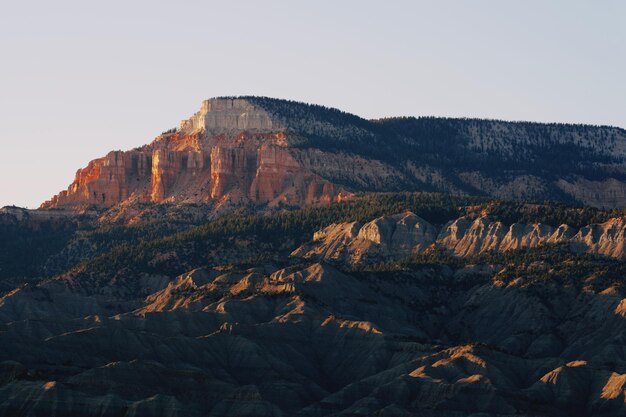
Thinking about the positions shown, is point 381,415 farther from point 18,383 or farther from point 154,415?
point 18,383

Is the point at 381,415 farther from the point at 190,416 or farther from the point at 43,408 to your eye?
the point at 43,408

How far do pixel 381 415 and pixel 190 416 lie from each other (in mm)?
20003

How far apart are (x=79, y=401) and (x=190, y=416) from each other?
38.5 feet

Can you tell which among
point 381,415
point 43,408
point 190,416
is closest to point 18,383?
point 43,408

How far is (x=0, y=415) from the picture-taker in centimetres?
19162

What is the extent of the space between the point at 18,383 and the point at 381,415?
3800 cm

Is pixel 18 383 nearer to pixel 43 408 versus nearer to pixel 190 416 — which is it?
pixel 43 408

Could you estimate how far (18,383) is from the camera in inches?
7785

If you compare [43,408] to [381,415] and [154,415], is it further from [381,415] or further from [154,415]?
[381,415]

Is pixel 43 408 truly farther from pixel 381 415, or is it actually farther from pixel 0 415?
pixel 381 415

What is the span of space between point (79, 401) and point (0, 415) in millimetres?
8664

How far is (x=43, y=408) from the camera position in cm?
19312

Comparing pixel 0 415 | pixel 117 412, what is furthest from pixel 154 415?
pixel 0 415

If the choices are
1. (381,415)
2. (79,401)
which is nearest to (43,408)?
(79,401)
